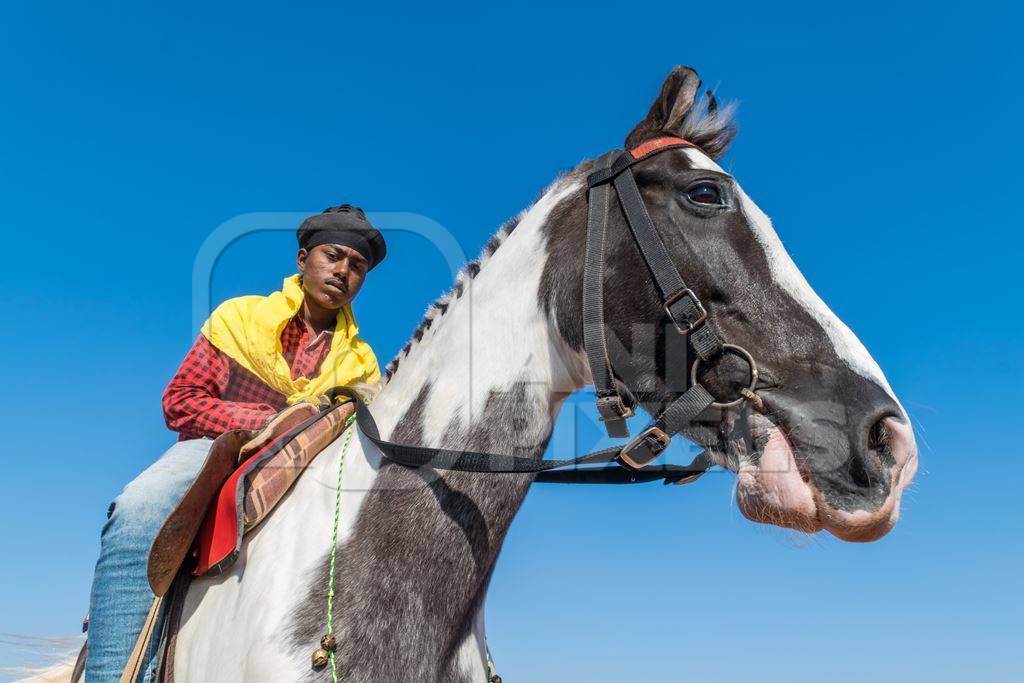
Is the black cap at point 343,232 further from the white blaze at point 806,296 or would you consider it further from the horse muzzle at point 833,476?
the horse muzzle at point 833,476

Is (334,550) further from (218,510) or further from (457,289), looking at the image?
(457,289)

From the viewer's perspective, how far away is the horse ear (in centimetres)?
367

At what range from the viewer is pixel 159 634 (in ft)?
11.4

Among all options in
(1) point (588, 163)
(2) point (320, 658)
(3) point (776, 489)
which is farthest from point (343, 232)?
(3) point (776, 489)

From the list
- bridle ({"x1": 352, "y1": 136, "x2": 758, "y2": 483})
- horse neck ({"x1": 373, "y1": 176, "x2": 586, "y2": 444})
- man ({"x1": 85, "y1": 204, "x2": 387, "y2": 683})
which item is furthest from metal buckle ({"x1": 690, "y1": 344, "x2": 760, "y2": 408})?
man ({"x1": 85, "y1": 204, "x2": 387, "y2": 683})

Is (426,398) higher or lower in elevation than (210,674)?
higher

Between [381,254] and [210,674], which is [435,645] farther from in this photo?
[381,254]

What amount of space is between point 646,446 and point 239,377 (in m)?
2.41

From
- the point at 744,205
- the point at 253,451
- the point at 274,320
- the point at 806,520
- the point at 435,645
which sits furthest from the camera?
the point at 274,320

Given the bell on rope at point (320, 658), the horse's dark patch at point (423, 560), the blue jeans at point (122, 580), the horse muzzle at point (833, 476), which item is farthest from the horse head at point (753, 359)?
the blue jeans at point (122, 580)

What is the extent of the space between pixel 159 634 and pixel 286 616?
0.82 meters

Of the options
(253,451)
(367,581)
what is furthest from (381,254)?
(367,581)

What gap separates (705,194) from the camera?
3.33 meters

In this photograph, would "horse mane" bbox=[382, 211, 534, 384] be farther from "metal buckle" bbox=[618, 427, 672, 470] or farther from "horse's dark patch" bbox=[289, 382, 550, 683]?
"metal buckle" bbox=[618, 427, 672, 470]
